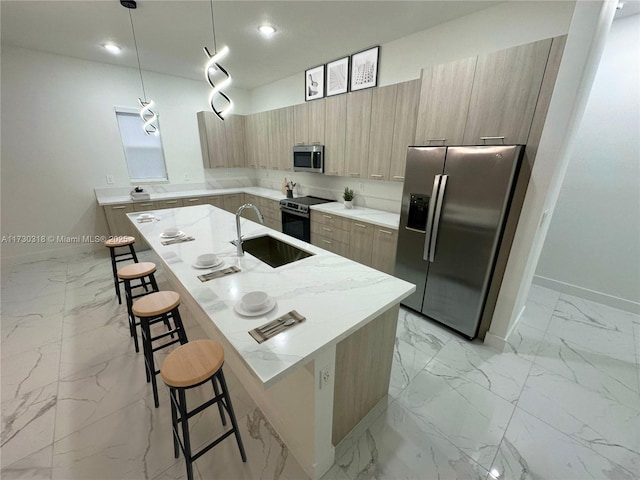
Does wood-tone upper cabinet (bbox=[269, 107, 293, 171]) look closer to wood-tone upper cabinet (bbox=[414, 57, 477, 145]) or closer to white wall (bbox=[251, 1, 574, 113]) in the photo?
white wall (bbox=[251, 1, 574, 113])

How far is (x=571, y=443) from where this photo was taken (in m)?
1.50

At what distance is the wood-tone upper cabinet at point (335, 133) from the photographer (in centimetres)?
331

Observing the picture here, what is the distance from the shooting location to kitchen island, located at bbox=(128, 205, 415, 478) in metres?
1.02

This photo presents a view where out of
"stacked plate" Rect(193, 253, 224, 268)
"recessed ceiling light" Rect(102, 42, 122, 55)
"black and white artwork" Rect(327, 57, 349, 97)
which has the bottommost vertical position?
"stacked plate" Rect(193, 253, 224, 268)

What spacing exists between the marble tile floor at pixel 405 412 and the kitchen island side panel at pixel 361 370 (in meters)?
0.14

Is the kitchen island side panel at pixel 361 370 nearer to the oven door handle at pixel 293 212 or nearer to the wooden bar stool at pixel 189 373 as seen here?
the wooden bar stool at pixel 189 373

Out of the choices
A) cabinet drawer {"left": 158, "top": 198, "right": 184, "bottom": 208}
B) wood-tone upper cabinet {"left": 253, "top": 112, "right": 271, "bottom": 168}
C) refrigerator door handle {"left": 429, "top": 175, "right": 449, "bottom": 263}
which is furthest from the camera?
wood-tone upper cabinet {"left": 253, "top": 112, "right": 271, "bottom": 168}

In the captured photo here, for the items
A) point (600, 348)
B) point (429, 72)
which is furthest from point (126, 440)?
point (600, 348)

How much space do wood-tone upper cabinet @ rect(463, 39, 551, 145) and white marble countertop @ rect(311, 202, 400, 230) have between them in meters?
1.13

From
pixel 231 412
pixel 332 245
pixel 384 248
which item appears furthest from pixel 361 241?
pixel 231 412

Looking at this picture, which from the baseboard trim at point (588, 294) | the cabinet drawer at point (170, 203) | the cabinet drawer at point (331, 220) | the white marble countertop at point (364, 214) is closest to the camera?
the baseboard trim at point (588, 294)

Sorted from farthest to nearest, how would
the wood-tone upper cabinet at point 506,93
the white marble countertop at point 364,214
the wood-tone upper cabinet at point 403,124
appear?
the white marble countertop at point 364,214 → the wood-tone upper cabinet at point 403,124 → the wood-tone upper cabinet at point 506,93

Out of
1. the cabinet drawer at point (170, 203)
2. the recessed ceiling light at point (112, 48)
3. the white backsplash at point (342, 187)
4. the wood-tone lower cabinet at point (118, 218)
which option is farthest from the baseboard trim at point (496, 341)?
the recessed ceiling light at point (112, 48)

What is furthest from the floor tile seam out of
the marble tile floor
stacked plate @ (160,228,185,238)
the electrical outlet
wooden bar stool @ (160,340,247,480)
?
stacked plate @ (160,228,185,238)
